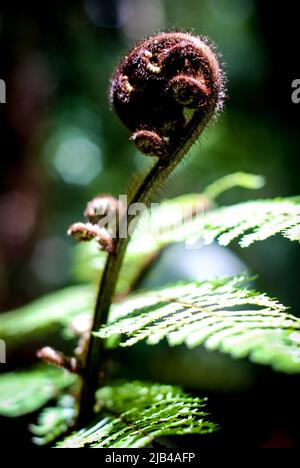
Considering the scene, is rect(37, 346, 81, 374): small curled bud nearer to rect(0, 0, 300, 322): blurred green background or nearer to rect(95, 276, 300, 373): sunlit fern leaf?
rect(95, 276, 300, 373): sunlit fern leaf

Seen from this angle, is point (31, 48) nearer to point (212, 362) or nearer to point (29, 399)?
point (212, 362)

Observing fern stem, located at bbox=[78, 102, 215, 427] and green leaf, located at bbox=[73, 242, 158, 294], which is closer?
fern stem, located at bbox=[78, 102, 215, 427]

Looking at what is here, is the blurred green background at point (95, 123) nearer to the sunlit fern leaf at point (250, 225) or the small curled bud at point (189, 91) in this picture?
the sunlit fern leaf at point (250, 225)

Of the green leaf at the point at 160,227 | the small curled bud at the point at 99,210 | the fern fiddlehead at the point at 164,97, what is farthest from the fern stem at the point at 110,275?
the green leaf at the point at 160,227

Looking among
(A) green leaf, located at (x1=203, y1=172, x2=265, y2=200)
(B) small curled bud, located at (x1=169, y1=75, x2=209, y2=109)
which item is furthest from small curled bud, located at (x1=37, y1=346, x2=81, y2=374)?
(A) green leaf, located at (x1=203, y1=172, x2=265, y2=200)

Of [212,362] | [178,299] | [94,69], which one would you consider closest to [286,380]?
[212,362]

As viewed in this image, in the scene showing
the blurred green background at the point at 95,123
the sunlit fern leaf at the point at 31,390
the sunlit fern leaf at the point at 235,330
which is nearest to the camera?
the sunlit fern leaf at the point at 235,330

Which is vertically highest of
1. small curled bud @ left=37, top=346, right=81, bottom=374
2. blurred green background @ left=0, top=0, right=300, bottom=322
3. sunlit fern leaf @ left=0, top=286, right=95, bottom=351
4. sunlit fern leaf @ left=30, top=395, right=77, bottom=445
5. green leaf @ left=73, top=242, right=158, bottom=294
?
blurred green background @ left=0, top=0, right=300, bottom=322
